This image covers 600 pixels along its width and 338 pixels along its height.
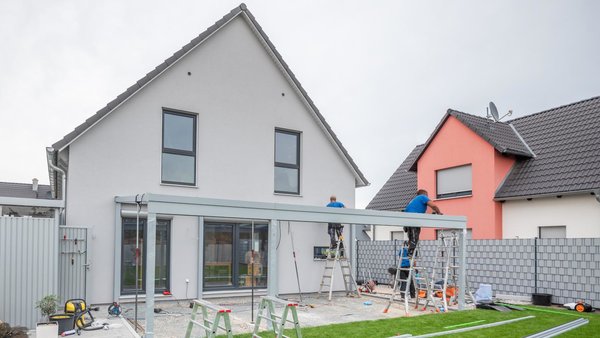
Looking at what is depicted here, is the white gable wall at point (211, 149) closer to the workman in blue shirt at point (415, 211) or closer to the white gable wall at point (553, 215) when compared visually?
the workman in blue shirt at point (415, 211)

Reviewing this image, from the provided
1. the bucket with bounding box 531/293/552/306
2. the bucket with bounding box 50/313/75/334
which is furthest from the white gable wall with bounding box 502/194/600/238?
the bucket with bounding box 50/313/75/334

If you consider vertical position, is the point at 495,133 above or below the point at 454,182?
→ above

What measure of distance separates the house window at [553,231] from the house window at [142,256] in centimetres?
1102

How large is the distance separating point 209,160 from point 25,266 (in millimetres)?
4816

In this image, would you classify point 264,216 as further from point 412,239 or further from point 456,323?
point 412,239

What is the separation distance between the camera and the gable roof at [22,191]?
1208 inches

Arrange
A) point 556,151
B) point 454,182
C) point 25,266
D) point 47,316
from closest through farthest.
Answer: point 25,266 < point 47,316 < point 556,151 < point 454,182

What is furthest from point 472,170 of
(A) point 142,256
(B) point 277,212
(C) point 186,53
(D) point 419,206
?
(A) point 142,256

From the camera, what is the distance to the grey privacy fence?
12117 millimetres

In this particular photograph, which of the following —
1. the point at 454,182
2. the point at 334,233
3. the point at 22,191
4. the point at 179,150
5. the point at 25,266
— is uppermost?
the point at 179,150

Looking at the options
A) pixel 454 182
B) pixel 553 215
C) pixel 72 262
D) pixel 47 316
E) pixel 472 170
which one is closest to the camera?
pixel 47 316

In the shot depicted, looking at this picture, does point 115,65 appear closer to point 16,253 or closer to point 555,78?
point 16,253

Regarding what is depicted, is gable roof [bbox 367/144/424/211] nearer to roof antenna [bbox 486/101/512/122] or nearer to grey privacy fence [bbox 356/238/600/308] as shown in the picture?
roof antenna [bbox 486/101/512/122]

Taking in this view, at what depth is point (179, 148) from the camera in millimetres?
12211
